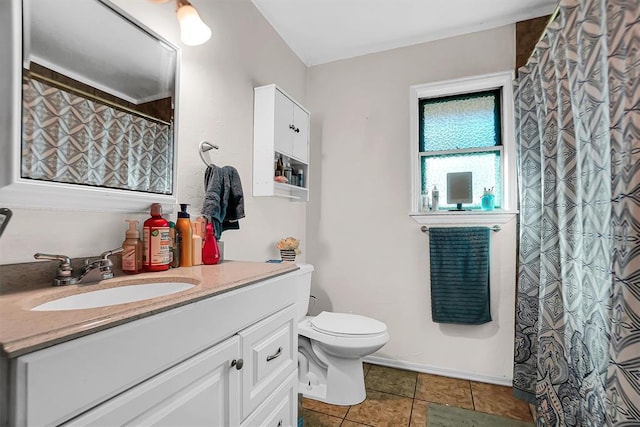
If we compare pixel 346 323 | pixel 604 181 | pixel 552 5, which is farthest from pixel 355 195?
pixel 552 5

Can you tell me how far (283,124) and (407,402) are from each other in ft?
6.10

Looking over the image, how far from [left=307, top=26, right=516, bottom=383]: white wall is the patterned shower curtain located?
366 mm

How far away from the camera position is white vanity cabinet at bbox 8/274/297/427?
19.9 inches

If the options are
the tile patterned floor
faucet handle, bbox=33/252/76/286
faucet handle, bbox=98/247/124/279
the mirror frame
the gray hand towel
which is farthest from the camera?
the tile patterned floor

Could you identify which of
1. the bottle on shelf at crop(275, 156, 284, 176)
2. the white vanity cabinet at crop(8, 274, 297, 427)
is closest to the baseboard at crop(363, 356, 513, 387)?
the white vanity cabinet at crop(8, 274, 297, 427)

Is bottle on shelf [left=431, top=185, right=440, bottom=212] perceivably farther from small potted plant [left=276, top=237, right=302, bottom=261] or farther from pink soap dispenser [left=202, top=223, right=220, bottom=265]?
pink soap dispenser [left=202, top=223, right=220, bottom=265]

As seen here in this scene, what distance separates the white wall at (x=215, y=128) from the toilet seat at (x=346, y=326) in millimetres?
543

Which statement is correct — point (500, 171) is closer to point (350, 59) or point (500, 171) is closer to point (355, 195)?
point (355, 195)

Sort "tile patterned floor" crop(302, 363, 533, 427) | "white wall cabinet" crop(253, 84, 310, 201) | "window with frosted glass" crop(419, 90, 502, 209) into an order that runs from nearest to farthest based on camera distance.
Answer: "tile patterned floor" crop(302, 363, 533, 427) → "white wall cabinet" crop(253, 84, 310, 201) → "window with frosted glass" crop(419, 90, 502, 209)

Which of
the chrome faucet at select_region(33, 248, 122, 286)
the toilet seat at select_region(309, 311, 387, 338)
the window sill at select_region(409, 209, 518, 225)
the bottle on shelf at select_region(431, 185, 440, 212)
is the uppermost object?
the bottle on shelf at select_region(431, 185, 440, 212)

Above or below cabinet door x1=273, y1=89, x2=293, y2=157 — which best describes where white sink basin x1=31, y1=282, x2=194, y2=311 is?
below

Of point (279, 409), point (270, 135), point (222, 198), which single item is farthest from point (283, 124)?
point (279, 409)

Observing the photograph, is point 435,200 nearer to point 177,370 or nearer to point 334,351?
point 334,351

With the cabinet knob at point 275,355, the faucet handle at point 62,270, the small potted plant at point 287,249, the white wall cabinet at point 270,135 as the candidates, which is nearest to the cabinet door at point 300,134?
the white wall cabinet at point 270,135
